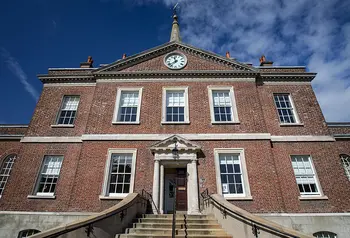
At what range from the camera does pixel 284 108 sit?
13.0m

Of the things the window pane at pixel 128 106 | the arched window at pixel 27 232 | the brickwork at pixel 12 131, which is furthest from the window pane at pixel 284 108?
the brickwork at pixel 12 131

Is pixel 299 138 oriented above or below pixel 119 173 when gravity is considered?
above

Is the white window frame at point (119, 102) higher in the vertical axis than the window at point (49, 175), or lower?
higher

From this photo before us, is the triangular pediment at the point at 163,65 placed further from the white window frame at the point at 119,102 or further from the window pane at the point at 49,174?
the window pane at the point at 49,174

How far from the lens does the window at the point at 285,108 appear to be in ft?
41.5

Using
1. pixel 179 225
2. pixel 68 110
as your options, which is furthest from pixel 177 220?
pixel 68 110

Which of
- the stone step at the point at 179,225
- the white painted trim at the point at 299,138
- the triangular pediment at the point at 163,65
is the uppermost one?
the triangular pediment at the point at 163,65

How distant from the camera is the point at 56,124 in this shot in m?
12.7

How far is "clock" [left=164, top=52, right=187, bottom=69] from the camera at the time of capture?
46.6 ft

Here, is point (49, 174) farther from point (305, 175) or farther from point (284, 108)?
point (284, 108)

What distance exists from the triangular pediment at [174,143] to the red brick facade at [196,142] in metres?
0.46

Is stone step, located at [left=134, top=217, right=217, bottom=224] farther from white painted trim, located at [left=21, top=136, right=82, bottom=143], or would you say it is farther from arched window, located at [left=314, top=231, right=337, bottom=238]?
white painted trim, located at [left=21, top=136, right=82, bottom=143]

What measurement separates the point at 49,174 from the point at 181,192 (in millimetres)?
7198

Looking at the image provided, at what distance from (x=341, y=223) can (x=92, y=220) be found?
36.1ft
